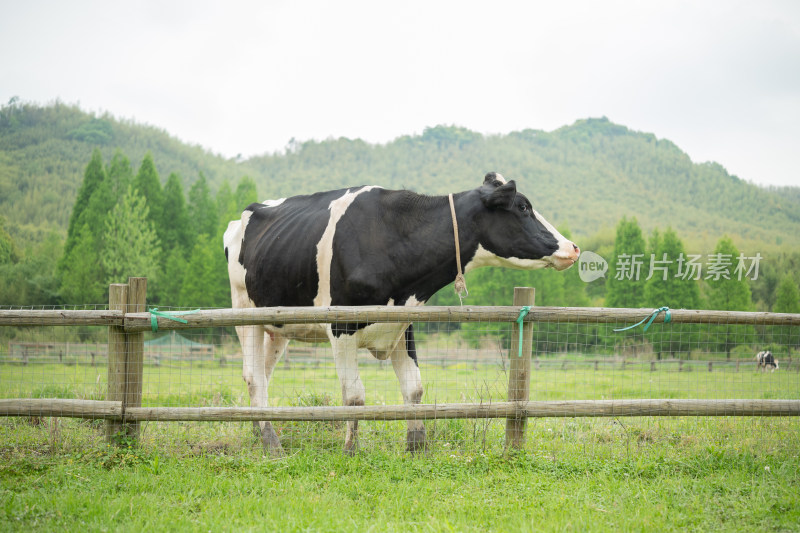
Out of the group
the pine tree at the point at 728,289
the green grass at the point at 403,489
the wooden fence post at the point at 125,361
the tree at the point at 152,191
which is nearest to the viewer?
the green grass at the point at 403,489

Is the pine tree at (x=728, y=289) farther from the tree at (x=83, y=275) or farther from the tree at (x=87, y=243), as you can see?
the tree at (x=83, y=275)

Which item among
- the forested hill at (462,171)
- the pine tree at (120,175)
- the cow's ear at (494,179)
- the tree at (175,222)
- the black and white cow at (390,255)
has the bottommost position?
the black and white cow at (390,255)

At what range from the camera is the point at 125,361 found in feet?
18.7

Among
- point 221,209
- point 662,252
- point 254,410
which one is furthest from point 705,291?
point 254,410

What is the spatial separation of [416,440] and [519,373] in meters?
1.13

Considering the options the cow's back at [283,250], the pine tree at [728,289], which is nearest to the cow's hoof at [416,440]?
the cow's back at [283,250]

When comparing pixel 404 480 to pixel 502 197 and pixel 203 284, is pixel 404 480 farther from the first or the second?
pixel 203 284

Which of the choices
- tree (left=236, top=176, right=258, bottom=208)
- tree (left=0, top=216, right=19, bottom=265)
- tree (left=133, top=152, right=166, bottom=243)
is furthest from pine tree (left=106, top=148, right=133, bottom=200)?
tree (left=236, top=176, right=258, bottom=208)

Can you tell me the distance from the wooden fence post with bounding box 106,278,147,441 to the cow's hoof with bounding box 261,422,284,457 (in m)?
1.13

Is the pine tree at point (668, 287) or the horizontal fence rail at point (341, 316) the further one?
the pine tree at point (668, 287)

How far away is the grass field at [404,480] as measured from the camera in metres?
4.00

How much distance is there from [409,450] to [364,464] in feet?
2.29

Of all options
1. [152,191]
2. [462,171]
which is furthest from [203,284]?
[462,171]

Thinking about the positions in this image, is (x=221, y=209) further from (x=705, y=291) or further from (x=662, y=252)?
(x=705, y=291)
